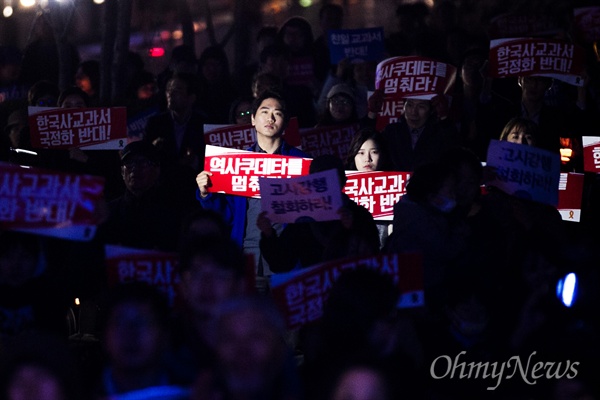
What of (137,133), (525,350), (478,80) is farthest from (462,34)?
(525,350)

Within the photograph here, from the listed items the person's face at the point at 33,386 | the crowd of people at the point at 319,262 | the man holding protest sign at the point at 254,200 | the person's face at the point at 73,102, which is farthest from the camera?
the person's face at the point at 73,102

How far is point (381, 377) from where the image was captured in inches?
192

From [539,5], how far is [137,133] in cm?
829

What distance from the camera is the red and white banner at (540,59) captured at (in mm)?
10805

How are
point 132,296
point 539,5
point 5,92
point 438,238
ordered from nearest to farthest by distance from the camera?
point 132,296 < point 438,238 < point 5,92 < point 539,5

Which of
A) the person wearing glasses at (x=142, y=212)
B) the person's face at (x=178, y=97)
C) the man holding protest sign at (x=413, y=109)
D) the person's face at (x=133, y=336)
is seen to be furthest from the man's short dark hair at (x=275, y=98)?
the person's face at (x=133, y=336)

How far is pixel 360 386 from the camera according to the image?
191 inches

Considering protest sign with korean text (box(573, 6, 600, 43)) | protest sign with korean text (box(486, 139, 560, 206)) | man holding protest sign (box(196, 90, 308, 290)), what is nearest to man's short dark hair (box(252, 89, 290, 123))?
man holding protest sign (box(196, 90, 308, 290))

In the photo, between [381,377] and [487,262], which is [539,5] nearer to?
Result: [487,262]

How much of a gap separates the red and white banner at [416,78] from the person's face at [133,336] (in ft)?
17.6

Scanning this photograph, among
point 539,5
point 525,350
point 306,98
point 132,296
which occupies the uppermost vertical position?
point 539,5

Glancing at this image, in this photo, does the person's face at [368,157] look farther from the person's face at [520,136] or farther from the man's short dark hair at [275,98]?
the person's face at [520,136]

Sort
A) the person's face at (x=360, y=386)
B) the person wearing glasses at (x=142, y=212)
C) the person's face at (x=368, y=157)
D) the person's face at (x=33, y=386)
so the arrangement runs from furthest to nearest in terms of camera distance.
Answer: the person's face at (x=368, y=157) < the person wearing glasses at (x=142, y=212) < the person's face at (x=33, y=386) < the person's face at (x=360, y=386)

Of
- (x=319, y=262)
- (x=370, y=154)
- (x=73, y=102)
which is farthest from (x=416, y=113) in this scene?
(x=73, y=102)
